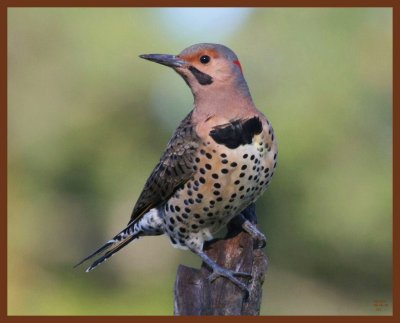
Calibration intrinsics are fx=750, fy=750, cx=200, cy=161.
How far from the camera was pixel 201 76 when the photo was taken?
4773 mm

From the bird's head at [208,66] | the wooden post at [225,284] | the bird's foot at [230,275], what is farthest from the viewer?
the bird's head at [208,66]

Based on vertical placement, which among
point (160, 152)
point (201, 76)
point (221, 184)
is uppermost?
point (160, 152)

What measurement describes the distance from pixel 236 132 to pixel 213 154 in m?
0.20

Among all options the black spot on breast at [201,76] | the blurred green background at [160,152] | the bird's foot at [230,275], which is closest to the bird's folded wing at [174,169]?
the black spot on breast at [201,76]

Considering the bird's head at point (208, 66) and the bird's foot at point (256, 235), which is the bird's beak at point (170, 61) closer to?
the bird's head at point (208, 66)

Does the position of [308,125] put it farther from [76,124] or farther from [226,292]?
[226,292]

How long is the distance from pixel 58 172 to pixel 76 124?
32.7 inches

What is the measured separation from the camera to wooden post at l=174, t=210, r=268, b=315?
410 centimetres

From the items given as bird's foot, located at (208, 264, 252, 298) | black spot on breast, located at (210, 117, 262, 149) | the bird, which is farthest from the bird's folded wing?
bird's foot, located at (208, 264, 252, 298)

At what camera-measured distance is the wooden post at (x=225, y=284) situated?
4.10m

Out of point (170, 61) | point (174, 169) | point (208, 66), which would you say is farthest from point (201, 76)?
point (174, 169)

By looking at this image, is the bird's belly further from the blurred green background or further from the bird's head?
the blurred green background

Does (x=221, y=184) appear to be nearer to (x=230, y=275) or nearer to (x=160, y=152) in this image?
(x=230, y=275)

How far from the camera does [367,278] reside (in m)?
11.9
